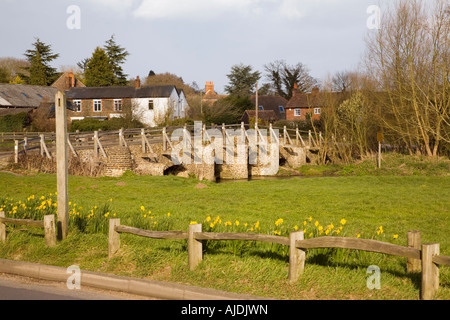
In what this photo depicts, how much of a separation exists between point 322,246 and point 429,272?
1.37 meters

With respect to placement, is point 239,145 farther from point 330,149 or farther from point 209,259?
point 209,259

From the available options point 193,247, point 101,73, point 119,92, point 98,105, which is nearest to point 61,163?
point 193,247

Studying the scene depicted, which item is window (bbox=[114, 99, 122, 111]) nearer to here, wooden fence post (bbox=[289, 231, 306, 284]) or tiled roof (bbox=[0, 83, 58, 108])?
tiled roof (bbox=[0, 83, 58, 108])

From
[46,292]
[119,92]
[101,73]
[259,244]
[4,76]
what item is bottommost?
[46,292]

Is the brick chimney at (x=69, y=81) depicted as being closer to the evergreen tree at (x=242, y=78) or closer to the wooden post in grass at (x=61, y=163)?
the evergreen tree at (x=242, y=78)

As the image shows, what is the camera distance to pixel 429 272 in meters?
6.02

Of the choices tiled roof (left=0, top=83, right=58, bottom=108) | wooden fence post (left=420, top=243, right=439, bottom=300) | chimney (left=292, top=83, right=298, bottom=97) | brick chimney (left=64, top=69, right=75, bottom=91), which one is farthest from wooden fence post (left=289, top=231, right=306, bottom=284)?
chimney (left=292, top=83, right=298, bottom=97)

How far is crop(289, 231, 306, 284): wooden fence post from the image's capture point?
22.9ft

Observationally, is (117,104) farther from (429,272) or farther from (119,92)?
(429,272)

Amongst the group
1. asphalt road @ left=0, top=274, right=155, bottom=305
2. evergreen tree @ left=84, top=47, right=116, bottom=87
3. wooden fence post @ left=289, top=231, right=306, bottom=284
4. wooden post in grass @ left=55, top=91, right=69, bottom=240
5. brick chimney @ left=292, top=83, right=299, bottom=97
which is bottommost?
asphalt road @ left=0, top=274, right=155, bottom=305

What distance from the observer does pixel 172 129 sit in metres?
34.6

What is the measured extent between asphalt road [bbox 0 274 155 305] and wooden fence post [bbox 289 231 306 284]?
2.02 meters

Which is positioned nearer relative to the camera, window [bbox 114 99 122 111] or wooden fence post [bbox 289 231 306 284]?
wooden fence post [bbox 289 231 306 284]
